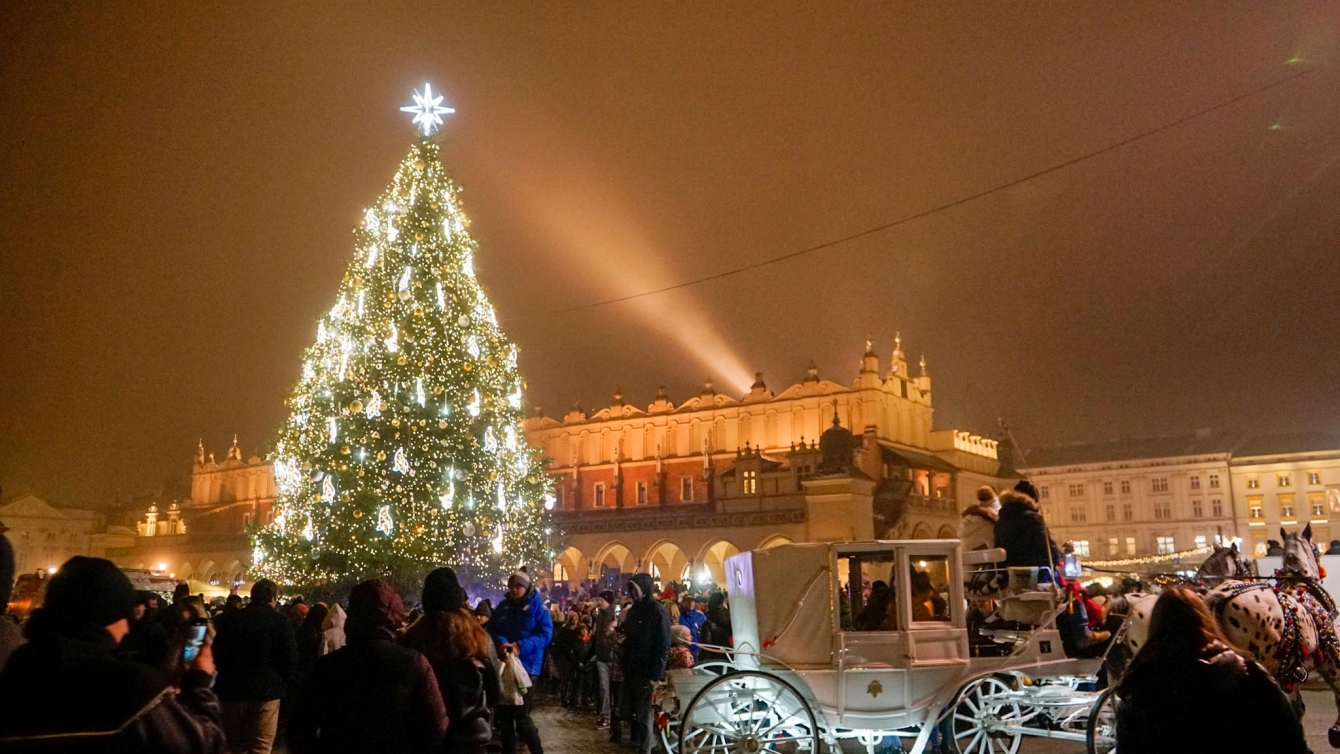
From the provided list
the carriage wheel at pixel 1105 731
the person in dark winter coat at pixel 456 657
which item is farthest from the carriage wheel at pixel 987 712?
the person in dark winter coat at pixel 456 657

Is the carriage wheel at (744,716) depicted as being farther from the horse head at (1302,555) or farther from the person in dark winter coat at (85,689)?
the horse head at (1302,555)

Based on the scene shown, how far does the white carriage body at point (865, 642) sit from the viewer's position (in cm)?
754

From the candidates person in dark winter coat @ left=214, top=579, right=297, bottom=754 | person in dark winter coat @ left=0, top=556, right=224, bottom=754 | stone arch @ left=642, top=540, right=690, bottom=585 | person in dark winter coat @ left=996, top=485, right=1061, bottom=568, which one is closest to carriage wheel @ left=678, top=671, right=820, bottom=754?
person in dark winter coat @ left=996, top=485, right=1061, bottom=568

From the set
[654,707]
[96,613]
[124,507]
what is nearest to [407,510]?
[654,707]

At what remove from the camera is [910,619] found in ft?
25.0

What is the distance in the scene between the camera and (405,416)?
18.7 metres

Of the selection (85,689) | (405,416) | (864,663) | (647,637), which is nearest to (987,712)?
(864,663)

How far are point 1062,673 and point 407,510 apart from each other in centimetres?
1343

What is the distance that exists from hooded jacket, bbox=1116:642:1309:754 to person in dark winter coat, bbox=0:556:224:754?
309 centimetres

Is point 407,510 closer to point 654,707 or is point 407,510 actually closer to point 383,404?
point 383,404

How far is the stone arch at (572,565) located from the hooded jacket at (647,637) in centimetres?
4151

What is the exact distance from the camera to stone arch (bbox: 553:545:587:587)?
50250 millimetres

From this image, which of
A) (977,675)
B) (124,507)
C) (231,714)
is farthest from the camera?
(124,507)

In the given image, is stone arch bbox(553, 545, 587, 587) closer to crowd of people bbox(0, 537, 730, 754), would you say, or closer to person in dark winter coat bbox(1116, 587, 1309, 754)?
crowd of people bbox(0, 537, 730, 754)
